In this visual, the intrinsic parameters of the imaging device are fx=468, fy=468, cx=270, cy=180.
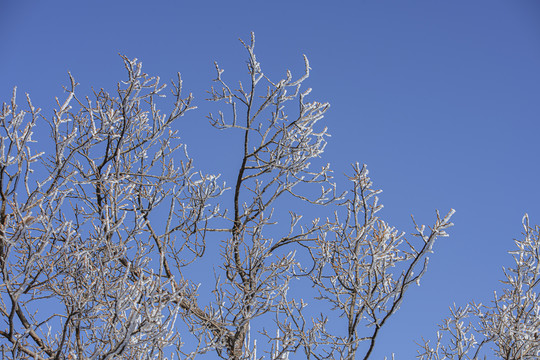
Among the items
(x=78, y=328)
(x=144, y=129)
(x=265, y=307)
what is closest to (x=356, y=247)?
(x=265, y=307)

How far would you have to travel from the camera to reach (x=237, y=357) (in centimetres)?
482

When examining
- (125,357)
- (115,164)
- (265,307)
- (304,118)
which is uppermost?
(304,118)

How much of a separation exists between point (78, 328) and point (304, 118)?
2.98m

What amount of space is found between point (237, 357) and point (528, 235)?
3.55 meters

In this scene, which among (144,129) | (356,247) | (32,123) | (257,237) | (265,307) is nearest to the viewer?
(32,123)

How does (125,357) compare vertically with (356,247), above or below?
below

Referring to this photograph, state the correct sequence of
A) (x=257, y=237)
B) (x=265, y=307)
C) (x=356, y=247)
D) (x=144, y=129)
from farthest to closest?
(x=144, y=129) → (x=257, y=237) → (x=265, y=307) → (x=356, y=247)

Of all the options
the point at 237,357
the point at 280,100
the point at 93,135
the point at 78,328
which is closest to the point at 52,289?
the point at 78,328

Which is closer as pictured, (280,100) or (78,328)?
(78,328)

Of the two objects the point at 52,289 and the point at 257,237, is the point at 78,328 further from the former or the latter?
the point at 257,237

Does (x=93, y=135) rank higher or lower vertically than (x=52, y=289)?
higher

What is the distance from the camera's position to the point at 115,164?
15.7ft

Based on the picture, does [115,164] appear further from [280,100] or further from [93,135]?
[280,100]

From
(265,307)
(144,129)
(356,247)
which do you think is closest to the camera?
(356,247)
